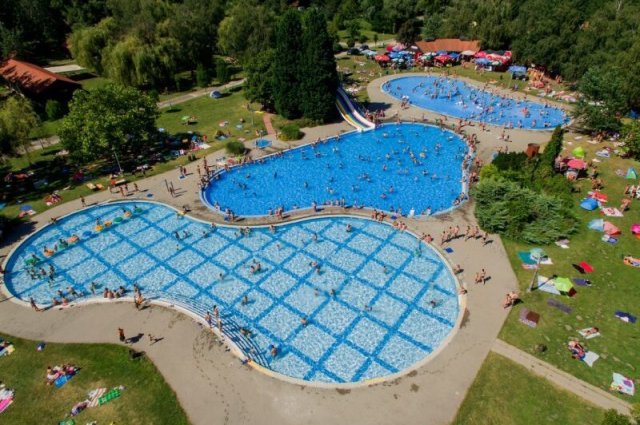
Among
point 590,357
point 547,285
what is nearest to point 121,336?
point 590,357

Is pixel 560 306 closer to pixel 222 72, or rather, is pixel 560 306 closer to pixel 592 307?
pixel 592 307

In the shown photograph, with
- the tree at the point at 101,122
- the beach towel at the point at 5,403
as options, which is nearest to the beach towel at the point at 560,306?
the beach towel at the point at 5,403

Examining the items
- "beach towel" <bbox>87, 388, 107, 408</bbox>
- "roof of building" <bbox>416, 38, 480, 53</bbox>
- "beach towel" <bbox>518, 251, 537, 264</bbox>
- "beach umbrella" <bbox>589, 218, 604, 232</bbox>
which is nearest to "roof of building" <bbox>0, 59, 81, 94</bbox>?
"beach towel" <bbox>87, 388, 107, 408</bbox>

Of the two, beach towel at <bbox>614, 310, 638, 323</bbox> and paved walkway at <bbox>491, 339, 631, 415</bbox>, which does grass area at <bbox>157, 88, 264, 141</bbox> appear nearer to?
A: paved walkway at <bbox>491, 339, 631, 415</bbox>

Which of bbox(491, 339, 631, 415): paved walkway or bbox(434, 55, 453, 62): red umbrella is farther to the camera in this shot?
bbox(434, 55, 453, 62): red umbrella

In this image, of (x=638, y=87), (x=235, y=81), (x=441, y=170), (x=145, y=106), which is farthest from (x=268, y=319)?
(x=235, y=81)

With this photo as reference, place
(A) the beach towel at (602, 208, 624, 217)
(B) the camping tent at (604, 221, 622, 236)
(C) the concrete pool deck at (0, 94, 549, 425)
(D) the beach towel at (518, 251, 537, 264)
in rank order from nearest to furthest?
1. (C) the concrete pool deck at (0, 94, 549, 425)
2. (D) the beach towel at (518, 251, 537, 264)
3. (B) the camping tent at (604, 221, 622, 236)
4. (A) the beach towel at (602, 208, 624, 217)
